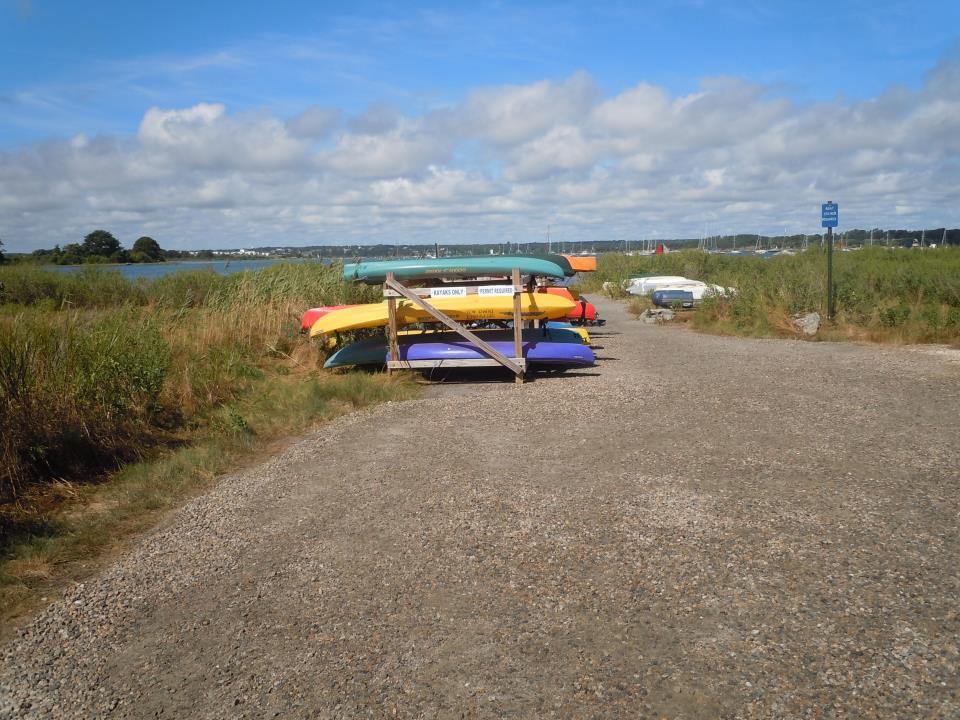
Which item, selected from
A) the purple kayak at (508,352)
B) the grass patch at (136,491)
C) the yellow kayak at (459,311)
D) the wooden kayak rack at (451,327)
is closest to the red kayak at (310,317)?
the yellow kayak at (459,311)

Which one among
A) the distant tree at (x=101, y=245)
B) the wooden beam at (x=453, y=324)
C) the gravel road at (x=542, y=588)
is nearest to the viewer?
the gravel road at (x=542, y=588)

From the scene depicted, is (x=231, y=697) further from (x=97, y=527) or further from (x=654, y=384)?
(x=654, y=384)

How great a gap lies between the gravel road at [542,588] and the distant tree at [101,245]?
1345 inches

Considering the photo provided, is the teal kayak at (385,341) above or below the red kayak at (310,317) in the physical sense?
below

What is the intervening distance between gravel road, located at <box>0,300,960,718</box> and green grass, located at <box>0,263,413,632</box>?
0.60m

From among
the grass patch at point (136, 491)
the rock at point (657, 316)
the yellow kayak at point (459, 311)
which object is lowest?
the grass patch at point (136, 491)

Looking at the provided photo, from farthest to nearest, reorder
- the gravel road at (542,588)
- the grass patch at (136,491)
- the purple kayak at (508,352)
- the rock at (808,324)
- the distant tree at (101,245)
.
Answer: the distant tree at (101,245) < the rock at (808,324) < the purple kayak at (508,352) < the grass patch at (136,491) < the gravel road at (542,588)

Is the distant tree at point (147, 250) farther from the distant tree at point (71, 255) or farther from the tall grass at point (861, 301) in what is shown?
the tall grass at point (861, 301)

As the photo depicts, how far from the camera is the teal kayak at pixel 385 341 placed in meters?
13.1

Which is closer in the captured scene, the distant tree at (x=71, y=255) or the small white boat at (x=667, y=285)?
the small white boat at (x=667, y=285)

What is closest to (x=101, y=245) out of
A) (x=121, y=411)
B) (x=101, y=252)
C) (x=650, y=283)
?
(x=101, y=252)

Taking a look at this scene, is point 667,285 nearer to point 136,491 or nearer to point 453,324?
point 453,324

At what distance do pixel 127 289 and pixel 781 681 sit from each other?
22.2m

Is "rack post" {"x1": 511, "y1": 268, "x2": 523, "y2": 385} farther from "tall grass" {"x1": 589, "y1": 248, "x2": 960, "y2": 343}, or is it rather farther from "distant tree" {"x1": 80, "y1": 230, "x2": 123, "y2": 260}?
"distant tree" {"x1": 80, "y1": 230, "x2": 123, "y2": 260}
